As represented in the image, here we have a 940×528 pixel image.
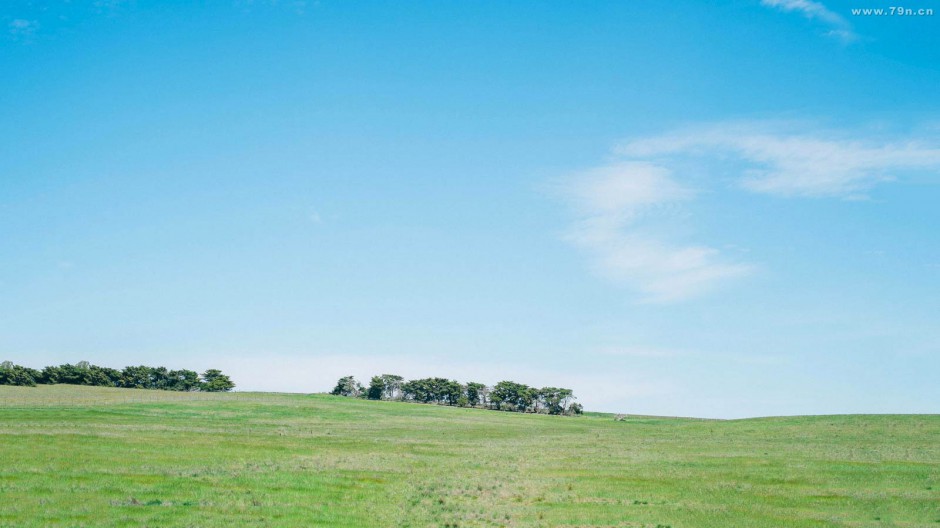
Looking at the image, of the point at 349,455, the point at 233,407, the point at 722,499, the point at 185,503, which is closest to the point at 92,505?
the point at 185,503

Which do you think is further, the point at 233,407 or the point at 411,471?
the point at 233,407

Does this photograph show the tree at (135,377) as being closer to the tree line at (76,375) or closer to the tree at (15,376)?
the tree line at (76,375)

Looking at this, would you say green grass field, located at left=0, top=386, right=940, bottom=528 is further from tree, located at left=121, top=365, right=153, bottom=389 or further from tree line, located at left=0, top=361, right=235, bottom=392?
tree, located at left=121, top=365, right=153, bottom=389

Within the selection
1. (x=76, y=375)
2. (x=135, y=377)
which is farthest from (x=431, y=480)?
(x=135, y=377)

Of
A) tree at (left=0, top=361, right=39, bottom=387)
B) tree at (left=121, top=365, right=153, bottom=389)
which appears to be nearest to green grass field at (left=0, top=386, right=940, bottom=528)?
tree at (left=0, top=361, right=39, bottom=387)

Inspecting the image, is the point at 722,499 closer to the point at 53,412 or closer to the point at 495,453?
the point at 495,453

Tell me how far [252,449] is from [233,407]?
60623 mm

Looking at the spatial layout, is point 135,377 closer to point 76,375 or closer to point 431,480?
point 76,375

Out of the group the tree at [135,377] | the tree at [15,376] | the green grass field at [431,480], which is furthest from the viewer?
the tree at [135,377]

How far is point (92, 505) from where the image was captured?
2503 cm

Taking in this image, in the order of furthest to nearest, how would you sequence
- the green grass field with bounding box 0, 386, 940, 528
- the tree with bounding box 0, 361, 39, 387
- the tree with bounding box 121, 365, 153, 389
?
the tree with bounding box 121, 365, 153, 389 < the tree with bounding box 0, 361, 39, 387 < the green grass field with bounding box 0, 386, 940, 528

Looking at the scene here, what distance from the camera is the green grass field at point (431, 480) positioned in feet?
84.7

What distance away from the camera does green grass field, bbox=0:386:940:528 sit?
25.8m

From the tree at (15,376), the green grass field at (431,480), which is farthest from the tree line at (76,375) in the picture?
the green grass field at (431,480)
